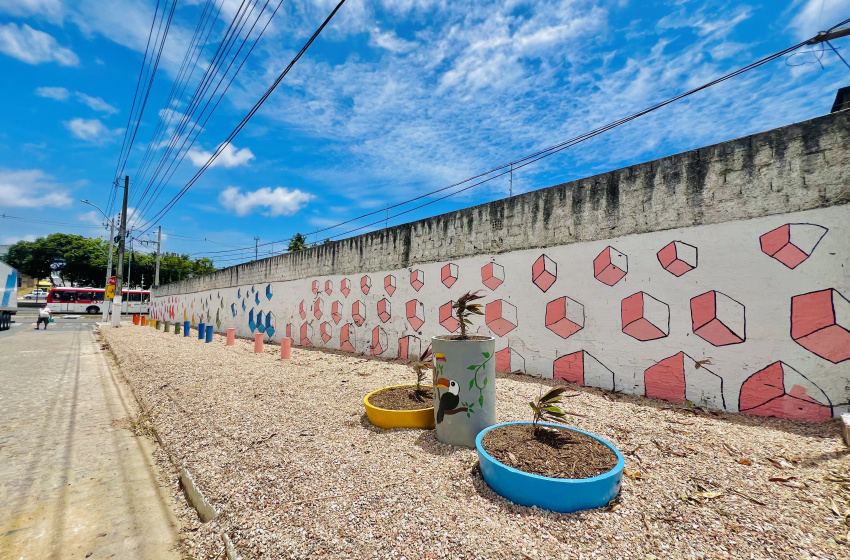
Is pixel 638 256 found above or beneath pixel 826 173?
beneath

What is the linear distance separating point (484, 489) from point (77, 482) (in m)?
3.64

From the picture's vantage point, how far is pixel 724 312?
429 centimetres

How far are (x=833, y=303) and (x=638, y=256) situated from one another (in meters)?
1.93

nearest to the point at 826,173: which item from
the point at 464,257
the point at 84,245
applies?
the point at 464,257

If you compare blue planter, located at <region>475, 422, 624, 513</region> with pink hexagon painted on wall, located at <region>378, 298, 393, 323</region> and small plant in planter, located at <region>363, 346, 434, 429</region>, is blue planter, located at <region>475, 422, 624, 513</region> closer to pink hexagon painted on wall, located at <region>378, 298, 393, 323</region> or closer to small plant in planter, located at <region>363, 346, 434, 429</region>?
small plant in planter, located at <region>363, 346, 434, 429</region>

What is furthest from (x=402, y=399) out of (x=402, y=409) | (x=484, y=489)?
(x=484, y=489)

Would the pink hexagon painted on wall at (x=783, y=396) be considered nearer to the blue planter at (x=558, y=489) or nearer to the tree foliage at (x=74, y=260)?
the blue planter at (x=558, y=489)

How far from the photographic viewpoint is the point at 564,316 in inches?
223

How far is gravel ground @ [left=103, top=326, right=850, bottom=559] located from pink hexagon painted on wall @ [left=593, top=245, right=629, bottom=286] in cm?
177

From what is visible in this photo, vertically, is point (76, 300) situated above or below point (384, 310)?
above

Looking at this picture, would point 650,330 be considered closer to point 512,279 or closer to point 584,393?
point 584,393

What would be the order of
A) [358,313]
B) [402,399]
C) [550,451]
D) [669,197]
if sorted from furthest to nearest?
1. [358,313]
2. [669,197]
3. [402,399]
4. [550,451]

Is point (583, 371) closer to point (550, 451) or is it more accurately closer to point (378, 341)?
point (550, 451)

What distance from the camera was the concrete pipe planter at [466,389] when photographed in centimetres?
322
